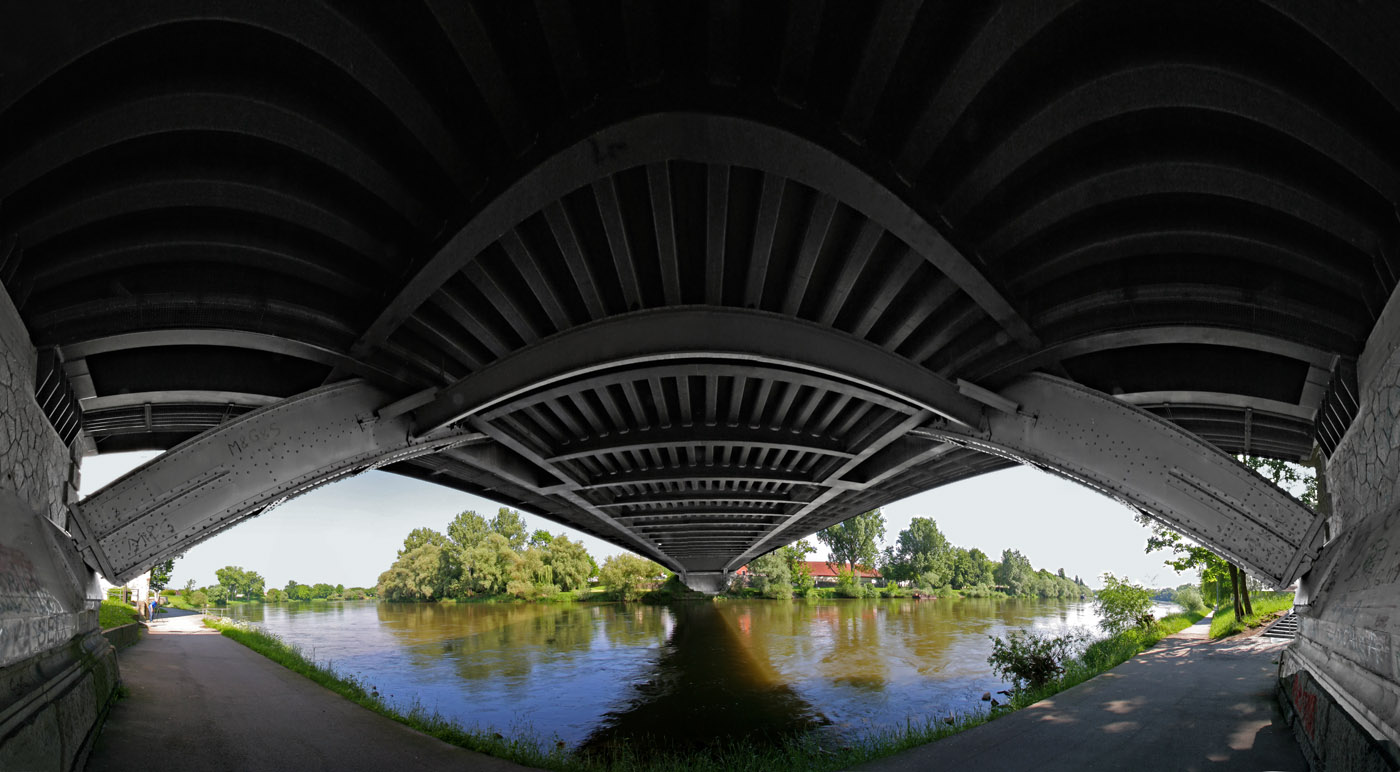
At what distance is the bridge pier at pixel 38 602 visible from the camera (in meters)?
4.52

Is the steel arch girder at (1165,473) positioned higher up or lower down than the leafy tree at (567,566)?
higher up

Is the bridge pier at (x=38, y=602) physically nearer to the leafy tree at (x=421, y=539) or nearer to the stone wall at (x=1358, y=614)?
the stone wall at (x=1358, y=614)

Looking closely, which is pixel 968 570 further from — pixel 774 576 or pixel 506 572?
pixel 506 572

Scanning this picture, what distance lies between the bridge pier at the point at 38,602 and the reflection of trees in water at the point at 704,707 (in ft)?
23.6

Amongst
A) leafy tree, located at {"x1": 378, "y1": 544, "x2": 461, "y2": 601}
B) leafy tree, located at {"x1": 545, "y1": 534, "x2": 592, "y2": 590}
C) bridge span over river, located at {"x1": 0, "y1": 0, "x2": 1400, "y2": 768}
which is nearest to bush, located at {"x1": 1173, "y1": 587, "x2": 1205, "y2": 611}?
bridge span over river, located at {"x1": 0, "y1": 0, "x2": 1400, "y2": 768}

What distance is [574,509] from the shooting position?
910 inches

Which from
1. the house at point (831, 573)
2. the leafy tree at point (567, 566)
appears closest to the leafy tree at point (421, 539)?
the leafy tree at point (567, 566)

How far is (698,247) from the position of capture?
791 cm

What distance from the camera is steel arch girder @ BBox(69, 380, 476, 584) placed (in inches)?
354

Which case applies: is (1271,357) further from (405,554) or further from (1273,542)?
(405,554)

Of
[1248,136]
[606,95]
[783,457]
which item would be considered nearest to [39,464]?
[606,95]

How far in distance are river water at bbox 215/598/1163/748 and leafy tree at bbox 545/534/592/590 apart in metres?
20.7

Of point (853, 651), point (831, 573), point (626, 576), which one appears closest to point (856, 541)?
point (831, 573)

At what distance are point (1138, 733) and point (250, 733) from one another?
11.0m
